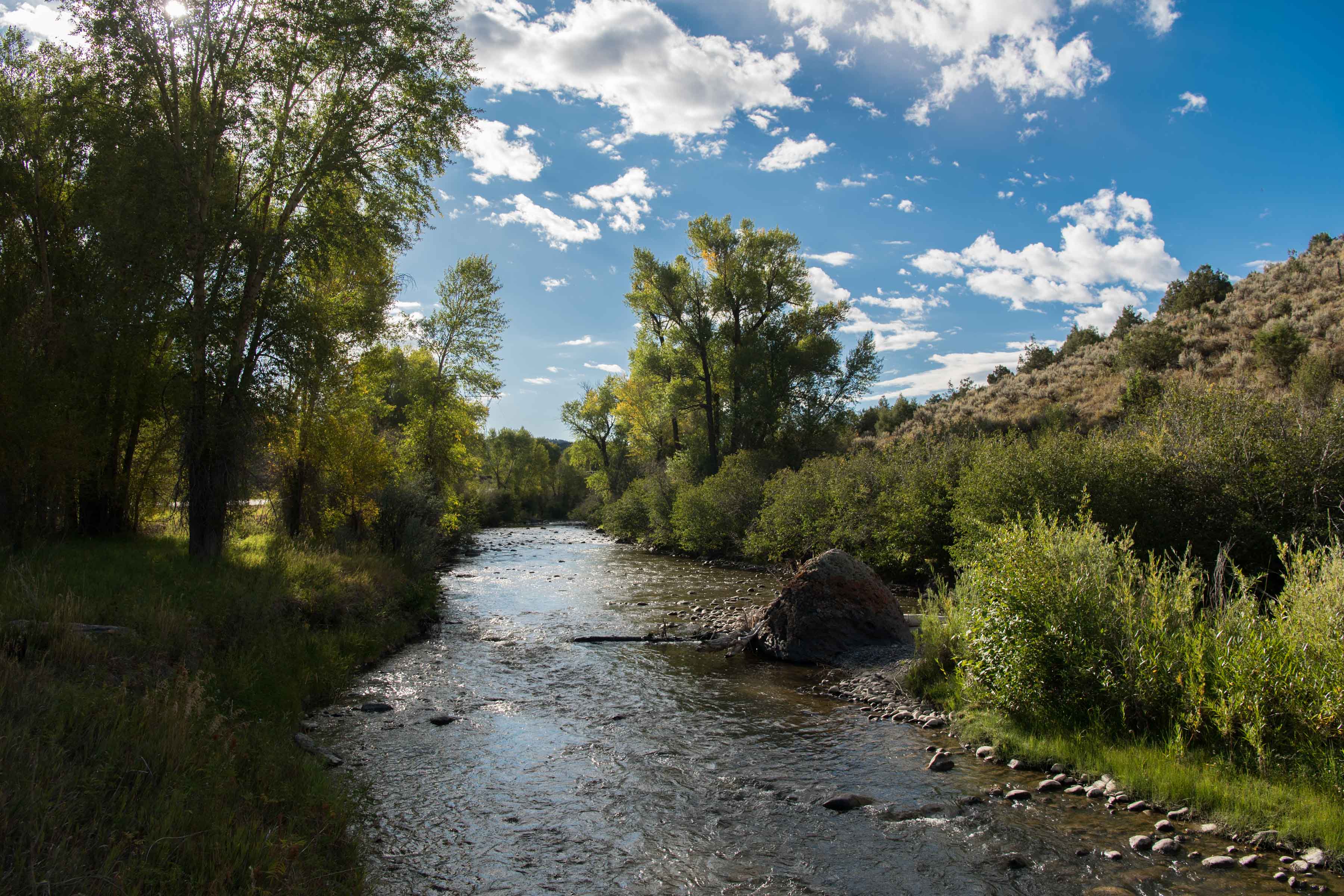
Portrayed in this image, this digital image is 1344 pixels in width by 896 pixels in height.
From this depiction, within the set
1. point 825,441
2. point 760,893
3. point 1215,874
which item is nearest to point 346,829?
point 760,893

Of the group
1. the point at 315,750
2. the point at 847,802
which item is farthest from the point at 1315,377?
the point at 315,750

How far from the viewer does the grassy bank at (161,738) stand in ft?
12.5

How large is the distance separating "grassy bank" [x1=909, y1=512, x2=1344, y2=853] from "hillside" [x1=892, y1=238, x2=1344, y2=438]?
17774mm

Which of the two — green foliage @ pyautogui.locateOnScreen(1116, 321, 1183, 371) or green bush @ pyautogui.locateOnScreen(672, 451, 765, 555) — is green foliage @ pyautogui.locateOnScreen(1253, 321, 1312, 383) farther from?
green bush @ pyautogui.locateOnScreen(672, 451, 765, 555)

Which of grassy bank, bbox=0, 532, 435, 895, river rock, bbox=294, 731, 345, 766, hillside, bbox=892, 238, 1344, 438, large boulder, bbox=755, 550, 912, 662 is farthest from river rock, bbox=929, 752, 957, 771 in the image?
hillside, bbox=892, 238, 1344, 438

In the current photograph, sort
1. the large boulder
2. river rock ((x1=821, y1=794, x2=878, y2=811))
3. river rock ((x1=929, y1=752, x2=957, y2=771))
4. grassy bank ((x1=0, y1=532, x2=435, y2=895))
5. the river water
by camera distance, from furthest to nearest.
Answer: the large boulder, river rock ((x1=929, y1=752, x2=957, y2=771)), river rock ((x1=821, y1=794, x2=878, y2=811)), the river water, grassy bank ((x1=0, y1=532, x2=435, y2=895))

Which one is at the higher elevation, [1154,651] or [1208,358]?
[1208,358]

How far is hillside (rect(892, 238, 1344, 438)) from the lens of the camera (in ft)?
96.5

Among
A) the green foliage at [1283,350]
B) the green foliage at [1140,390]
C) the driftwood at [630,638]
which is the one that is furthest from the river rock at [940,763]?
the green foliage at [1283,350]

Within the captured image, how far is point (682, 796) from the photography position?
279 inches

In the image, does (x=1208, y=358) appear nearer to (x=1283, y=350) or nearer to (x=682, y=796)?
(x=1283, y=350)

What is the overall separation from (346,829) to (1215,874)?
271 inches

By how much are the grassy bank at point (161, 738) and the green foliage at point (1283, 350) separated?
34.6 meters

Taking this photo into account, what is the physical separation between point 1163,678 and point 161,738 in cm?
938
